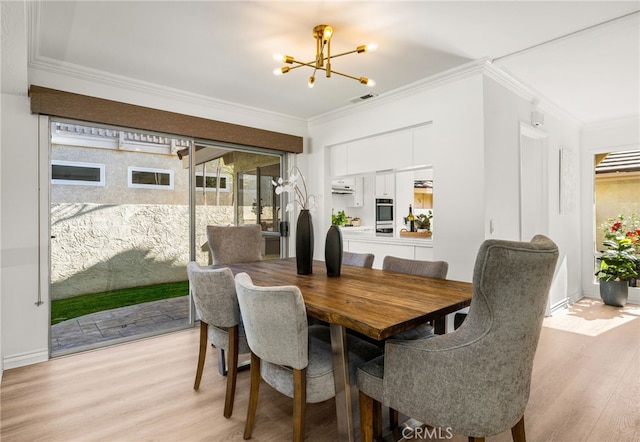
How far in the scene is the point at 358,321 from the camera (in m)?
1.27

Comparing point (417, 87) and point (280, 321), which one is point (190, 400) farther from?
point (417, 87)

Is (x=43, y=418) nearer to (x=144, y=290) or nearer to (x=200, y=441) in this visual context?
(x=200, y=441)

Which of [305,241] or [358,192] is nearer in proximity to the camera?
[305,241]

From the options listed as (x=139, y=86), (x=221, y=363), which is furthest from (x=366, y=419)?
(x=139, y=86)

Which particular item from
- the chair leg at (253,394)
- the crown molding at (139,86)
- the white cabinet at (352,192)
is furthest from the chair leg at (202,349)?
the white cabinet at (352,192)

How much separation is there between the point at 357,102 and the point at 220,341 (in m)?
3.04

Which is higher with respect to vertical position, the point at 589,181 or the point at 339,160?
the point at 339,160

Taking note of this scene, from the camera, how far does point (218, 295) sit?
6.18 feet

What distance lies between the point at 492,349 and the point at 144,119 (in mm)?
3488

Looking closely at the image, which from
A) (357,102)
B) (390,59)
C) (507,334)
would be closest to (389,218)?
(357,102)

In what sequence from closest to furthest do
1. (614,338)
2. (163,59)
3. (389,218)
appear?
(163,59), (614,338), (389,218)

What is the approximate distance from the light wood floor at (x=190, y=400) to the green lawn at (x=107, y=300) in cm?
48

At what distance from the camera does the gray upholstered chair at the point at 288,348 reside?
4.73ft
